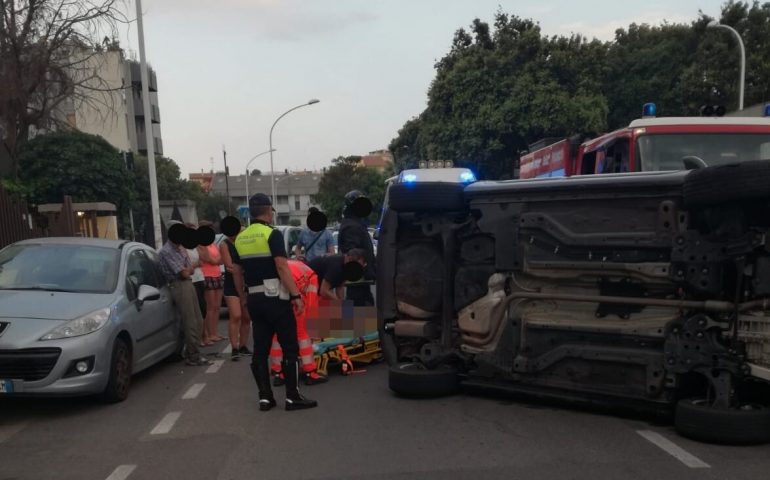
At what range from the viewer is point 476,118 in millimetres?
24641

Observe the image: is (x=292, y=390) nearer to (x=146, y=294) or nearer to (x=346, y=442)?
(x=346, y=442)

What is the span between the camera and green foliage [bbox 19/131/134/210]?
2256cm

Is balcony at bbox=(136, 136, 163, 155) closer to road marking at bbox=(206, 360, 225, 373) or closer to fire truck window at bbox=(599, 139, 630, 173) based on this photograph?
road marking at bbox=(206, 360, 225, 373)

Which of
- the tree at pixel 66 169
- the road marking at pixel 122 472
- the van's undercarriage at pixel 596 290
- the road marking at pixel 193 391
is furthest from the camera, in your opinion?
the tree at pixel 66 169

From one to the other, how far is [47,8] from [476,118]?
13.9m

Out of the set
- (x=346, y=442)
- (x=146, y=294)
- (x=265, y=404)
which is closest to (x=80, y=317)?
(x=146, y=294)

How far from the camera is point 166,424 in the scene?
5.57m

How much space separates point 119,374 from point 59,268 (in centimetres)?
133

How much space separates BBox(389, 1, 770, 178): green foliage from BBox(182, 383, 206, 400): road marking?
62.0 ft

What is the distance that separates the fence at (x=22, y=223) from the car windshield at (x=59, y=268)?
6349mm

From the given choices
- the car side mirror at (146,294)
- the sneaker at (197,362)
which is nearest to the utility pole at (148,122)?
the sneaker at (197,362)

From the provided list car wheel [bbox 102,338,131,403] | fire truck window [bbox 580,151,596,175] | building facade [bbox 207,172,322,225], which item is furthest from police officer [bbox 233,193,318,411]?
building facade [bbox 207,172,322,225]

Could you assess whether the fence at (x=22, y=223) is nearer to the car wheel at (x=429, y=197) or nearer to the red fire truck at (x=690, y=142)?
the car wheel at (x=429, y=197)

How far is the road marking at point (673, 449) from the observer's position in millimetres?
4234
